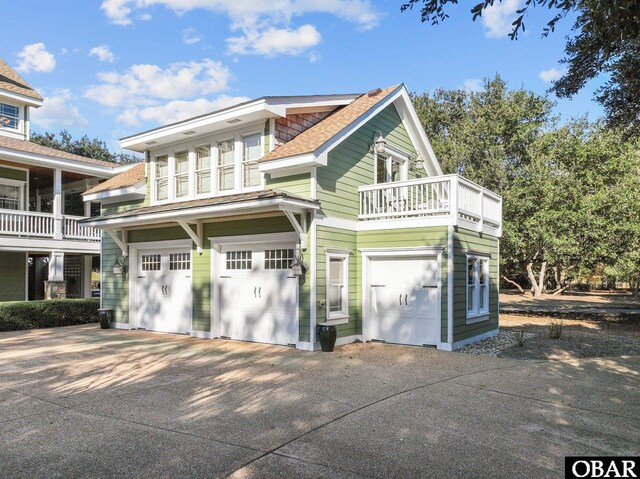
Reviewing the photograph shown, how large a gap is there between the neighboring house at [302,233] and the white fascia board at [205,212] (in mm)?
36

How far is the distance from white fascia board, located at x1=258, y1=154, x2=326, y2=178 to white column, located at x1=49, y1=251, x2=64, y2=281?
10468 mm

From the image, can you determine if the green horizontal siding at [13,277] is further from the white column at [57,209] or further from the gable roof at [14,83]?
the gable roof at [14,83]

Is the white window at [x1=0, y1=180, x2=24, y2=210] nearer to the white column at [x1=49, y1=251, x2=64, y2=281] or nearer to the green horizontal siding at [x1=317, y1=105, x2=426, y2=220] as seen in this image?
the white column at [x1=49, y1=251, x2=64, y2=281]

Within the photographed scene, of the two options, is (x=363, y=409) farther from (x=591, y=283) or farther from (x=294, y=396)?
(x=591, y=283)

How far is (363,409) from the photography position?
5691 millimetres

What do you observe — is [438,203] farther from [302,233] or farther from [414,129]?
[414,129]

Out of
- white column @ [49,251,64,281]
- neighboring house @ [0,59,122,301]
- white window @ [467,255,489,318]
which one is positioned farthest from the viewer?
white column @ [49,251,64,281]

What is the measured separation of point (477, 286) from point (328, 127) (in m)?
5.48

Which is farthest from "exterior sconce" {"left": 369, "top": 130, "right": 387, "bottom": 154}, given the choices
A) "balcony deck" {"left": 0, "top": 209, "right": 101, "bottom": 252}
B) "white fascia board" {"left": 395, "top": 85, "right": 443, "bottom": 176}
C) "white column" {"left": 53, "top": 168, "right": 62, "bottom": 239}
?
"white column" {"left": 53, "top": 168, "right": 62, "bottom": 239}

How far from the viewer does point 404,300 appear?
10.8 metres

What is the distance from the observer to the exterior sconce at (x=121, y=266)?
44.5 ft

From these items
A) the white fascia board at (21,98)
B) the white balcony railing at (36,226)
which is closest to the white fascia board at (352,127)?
the white balcony railing at (36,226)

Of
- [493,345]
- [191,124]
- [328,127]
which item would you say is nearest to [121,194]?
[191,124]

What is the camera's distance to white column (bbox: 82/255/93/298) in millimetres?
20266
